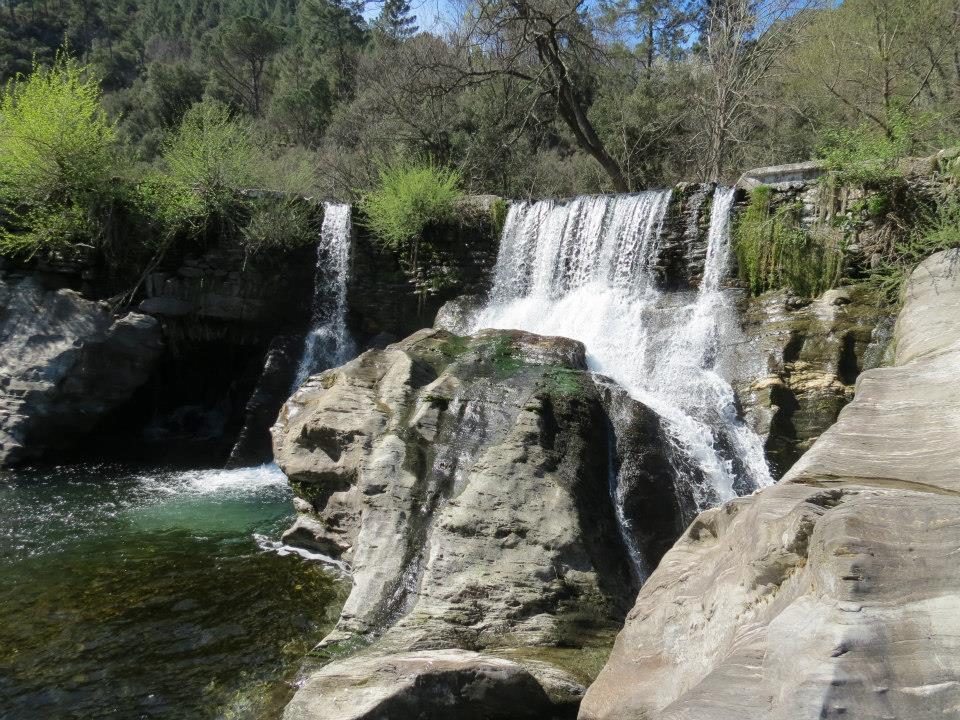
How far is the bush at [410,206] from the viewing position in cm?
1173

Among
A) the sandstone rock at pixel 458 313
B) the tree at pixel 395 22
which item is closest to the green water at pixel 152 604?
the sandstone rock at pixel 458 313

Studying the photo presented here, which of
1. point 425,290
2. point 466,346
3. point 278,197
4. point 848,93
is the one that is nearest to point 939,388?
point 466,346

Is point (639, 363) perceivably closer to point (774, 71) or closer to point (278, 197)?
point (278, 197)

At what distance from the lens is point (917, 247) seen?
24.3 ft

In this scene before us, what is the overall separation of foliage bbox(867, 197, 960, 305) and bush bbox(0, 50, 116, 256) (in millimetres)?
11458

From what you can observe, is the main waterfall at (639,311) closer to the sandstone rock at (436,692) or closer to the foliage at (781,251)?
the foliage at (781,251)

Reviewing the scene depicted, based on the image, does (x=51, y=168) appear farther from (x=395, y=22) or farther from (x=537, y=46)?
(x=395, y=22)

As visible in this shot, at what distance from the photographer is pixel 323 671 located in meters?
4.18

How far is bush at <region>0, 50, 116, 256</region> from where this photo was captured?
10484 millimetres

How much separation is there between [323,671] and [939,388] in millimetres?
4090

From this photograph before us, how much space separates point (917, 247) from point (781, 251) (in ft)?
5.00

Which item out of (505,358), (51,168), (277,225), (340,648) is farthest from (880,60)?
(51,168)

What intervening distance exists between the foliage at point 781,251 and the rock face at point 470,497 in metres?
3.02

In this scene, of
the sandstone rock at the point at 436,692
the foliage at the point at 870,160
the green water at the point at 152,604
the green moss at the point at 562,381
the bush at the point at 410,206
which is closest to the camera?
the sandstone rock at the point at 436,692
